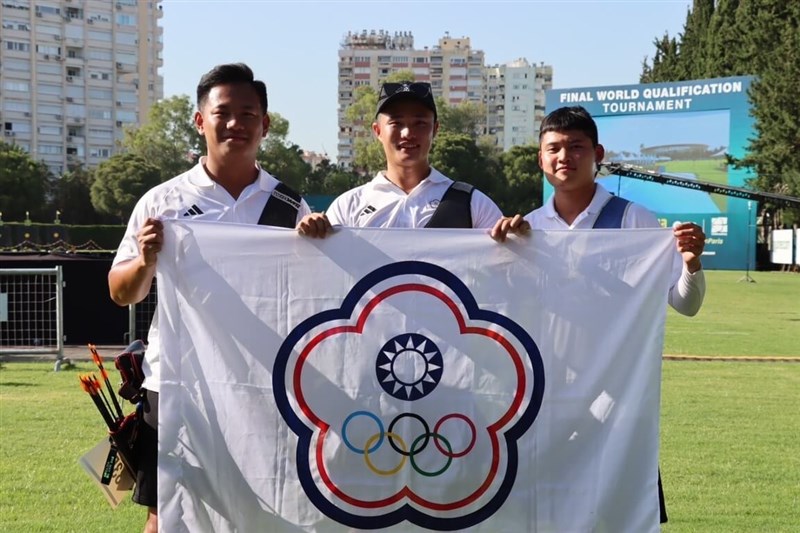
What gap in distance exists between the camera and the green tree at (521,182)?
6544 cm

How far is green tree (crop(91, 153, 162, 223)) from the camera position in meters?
62.0

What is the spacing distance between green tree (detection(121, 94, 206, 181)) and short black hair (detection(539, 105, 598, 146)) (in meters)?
Answer: 69.8

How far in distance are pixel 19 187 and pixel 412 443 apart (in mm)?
65075

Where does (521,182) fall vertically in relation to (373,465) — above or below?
above

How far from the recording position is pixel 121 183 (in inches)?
2441

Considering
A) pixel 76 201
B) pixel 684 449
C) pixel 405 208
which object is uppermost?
pixel 76 201

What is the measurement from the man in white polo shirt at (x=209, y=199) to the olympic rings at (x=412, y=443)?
0.83 m

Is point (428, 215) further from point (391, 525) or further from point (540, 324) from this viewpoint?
point (391, 525)

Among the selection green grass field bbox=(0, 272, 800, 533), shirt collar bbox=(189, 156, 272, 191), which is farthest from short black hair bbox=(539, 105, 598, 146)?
green grass field bbox=(0, 272, 800, 533)

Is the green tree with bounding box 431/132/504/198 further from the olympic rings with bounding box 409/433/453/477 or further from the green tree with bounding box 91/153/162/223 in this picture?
the olympic rings with bounding box 409/433/453/477

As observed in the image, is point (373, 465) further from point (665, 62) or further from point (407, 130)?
point (665, 62)

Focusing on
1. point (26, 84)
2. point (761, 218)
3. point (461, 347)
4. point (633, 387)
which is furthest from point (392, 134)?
point (26, 84)

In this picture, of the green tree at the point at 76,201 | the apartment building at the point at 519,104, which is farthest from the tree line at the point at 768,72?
the apartment building at the point at 519,104

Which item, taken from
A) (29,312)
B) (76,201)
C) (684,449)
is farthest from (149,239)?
(76,201)
